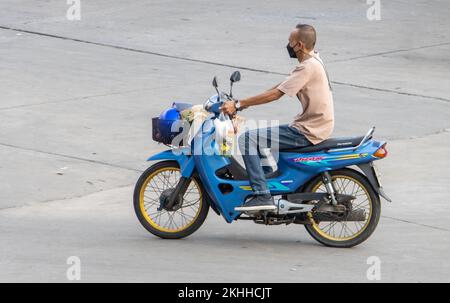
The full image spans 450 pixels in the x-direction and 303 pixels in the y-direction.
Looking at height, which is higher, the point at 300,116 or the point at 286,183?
the point at 300,116

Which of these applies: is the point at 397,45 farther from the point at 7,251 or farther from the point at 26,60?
the point at 7,251

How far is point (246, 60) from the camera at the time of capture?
17281 mm

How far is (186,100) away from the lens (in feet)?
48.9

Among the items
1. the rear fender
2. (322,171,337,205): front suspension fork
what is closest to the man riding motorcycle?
(322,171,337,205): front suspension fork

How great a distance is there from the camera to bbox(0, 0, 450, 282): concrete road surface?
9.31 metres

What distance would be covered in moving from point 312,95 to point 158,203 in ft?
5.38

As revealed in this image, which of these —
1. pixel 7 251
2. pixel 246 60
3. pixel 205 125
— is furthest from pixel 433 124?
pixel 7 251

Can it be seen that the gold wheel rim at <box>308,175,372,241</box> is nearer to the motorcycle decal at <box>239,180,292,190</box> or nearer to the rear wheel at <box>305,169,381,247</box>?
the rear wheel at <box>305,169,381,247</box>

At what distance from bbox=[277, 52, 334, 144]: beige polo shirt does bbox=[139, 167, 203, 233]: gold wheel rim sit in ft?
3.50

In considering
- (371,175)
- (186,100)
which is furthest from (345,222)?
(186,100)

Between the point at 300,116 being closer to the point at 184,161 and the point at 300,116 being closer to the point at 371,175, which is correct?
the point at 371,175

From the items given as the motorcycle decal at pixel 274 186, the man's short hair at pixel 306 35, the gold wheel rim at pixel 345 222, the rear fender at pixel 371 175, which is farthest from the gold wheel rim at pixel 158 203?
the man's short hair at pixel 306 35

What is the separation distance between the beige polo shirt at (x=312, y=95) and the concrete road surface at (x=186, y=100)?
3.23 ft
